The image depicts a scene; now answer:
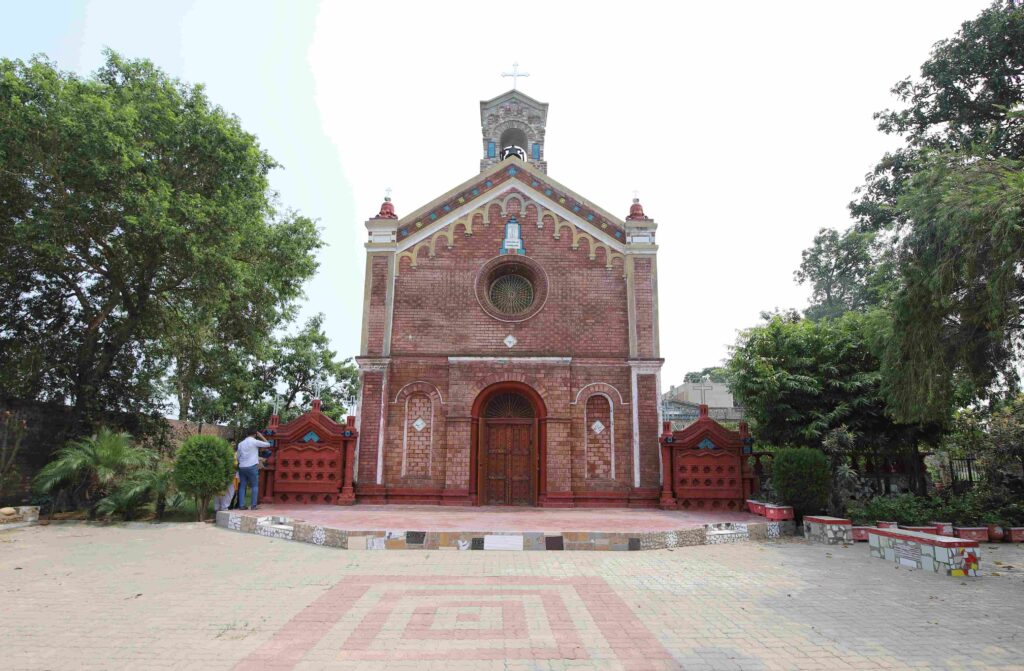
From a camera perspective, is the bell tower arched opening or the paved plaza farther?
the bell tower arched opening

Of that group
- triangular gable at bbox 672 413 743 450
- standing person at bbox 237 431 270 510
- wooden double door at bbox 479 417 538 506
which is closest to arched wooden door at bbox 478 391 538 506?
wooden double door at bbox 479 417 538 506

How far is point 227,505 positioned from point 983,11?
24312 mm

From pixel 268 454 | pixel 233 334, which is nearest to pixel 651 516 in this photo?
pixel 268 454

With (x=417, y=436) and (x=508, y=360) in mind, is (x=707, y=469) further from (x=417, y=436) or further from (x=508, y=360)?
(x=417, y=436)

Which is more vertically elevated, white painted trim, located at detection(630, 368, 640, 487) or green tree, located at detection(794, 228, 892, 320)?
green tree, located at detection(794, 228, 892, 320)

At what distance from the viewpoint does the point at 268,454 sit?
47.3 ft

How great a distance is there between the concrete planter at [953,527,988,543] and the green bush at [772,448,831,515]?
219 cm

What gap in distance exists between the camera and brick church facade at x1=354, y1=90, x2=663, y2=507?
1451 cm

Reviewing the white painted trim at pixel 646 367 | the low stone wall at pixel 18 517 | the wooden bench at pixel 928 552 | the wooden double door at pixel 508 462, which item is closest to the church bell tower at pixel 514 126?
the white painted trim at pixel 646 367

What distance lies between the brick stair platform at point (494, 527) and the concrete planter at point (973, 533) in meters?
2.83

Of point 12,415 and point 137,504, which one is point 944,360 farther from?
point 12,415

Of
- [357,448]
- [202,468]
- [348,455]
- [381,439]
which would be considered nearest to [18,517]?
[202,468]

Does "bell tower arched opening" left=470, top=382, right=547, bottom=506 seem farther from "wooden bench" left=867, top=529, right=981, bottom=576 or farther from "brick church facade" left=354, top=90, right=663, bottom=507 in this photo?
"wooden bench" left=867, top=529, right=981, bottom=576

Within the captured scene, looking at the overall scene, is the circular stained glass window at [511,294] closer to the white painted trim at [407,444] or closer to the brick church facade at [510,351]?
the brick church facade at [510,351]
